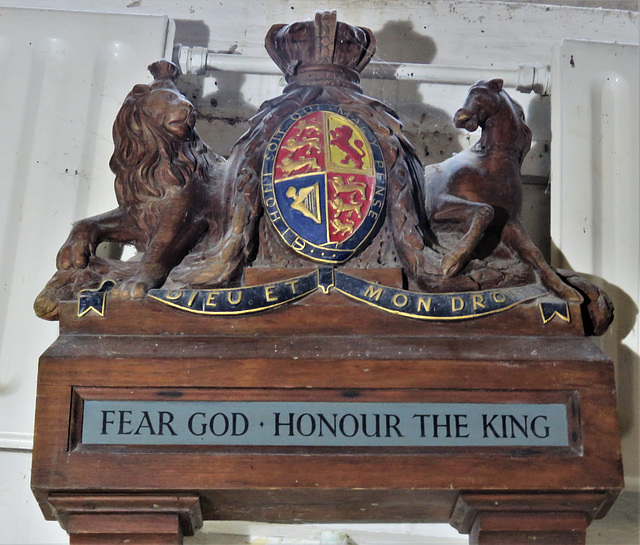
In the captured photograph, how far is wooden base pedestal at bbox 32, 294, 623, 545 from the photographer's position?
1.42m

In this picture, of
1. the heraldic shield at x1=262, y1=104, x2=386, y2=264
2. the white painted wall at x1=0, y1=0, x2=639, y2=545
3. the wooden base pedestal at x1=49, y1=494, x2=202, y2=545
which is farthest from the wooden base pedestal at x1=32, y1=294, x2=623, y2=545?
the white painted wall at x1=0, y1=0, x2=639, y2=545

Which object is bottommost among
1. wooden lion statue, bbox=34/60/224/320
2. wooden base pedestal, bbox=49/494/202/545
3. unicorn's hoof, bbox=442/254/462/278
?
wooden base pedestal, bbox=49/494/202/545

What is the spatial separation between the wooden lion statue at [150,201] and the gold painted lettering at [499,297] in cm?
47

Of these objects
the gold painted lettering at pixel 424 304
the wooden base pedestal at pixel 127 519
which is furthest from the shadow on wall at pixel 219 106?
the wooden base pedestal at pixel 127 519

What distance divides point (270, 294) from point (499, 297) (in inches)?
13.8

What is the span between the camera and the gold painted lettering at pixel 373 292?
1.50 metres

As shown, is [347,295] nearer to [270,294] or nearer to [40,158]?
[270,294]

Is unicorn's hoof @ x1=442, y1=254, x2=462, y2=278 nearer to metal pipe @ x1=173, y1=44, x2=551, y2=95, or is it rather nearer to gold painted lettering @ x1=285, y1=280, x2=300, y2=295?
gold painted lettering @ x1=285, y1=280, x2=300, y2=295

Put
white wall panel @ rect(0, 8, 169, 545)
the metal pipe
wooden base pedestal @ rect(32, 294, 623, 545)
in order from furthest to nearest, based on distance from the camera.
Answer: the metal pipe < white wall panel @ rect(0, 8, 169, 545) < wooden base pedestal @ rect(32, 294, 623, 545)

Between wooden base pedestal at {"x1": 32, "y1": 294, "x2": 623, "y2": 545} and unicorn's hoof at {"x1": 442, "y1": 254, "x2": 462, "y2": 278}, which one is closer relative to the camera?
wooden base pedestal at {"x1": 32, "y1": 294, "x2": 623, "y2": 545}

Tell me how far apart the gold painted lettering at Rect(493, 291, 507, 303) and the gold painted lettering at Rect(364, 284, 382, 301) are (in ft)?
0.58

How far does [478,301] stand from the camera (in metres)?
1.50

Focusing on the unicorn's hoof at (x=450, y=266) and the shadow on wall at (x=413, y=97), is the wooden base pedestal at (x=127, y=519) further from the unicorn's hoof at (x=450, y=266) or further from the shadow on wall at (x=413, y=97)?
the shadow on wall at (x=413, y=97)

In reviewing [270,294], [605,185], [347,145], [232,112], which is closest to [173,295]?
[270,294]
